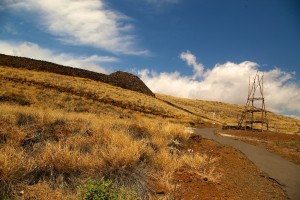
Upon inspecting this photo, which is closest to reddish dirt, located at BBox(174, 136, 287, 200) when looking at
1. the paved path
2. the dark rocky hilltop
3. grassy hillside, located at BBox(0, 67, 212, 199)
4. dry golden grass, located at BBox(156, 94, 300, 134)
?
the paved path

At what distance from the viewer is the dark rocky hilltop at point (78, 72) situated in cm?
4535

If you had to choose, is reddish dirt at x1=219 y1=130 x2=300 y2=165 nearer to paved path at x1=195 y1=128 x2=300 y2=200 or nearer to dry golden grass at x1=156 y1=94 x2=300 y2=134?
paved path at x1=195 y1=128 x2=300 y2=200

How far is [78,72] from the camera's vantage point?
51625 millimetres

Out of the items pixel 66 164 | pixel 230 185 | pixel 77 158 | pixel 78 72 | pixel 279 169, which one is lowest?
pixel 230 185

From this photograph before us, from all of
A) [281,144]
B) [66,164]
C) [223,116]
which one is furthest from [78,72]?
[66,164]

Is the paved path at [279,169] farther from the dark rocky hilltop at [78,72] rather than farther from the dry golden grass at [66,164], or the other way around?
the dark rocky hilltop at [78,72]

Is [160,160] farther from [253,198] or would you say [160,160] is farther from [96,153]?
[253,198]

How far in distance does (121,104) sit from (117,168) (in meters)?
30.9

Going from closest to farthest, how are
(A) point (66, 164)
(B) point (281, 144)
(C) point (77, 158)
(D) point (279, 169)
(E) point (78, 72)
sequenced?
(A) point (66, 164) < (C) point (77, 158) < (D) point (279, 169) < (B) point (281, 144) < (E) point (78, 72)

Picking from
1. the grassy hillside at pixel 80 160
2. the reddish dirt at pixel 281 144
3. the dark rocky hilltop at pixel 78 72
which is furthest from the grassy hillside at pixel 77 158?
the dark rocky hilltop at pixel 78 72

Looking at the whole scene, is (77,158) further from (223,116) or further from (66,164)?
(223,116)

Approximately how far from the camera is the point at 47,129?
39.5ft

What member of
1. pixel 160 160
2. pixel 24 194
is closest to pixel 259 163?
pixel 160 160

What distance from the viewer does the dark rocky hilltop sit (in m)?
45.3
